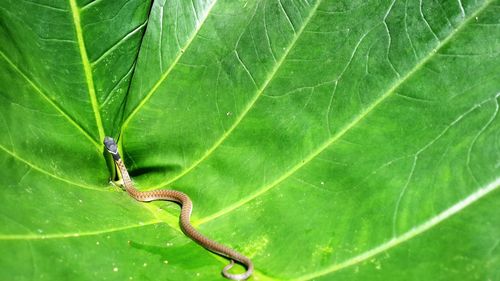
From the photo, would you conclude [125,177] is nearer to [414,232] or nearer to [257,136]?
[257,136]

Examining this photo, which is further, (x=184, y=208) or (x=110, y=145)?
(x=110, y=145)

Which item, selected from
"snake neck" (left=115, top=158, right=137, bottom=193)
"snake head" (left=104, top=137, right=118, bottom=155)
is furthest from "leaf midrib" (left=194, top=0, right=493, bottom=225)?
"snake head" (left=104, top=137, right=118, bottom=155)

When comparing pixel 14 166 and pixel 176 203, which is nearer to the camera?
pixel 14 166

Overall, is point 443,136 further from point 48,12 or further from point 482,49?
point 48,12

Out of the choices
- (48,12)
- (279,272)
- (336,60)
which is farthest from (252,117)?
(48,12)

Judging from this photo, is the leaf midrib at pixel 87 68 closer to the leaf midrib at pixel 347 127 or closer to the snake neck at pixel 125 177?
the snake neck at pixel 125 177

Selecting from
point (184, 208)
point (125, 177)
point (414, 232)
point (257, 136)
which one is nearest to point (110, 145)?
point (125, 177)

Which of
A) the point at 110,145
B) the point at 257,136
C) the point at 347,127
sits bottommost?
the point at 110,145
